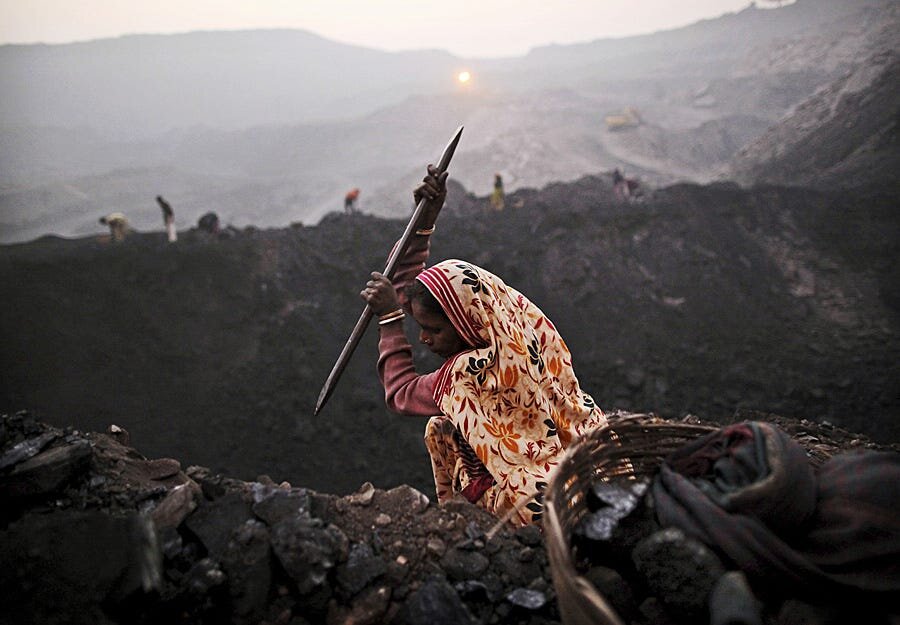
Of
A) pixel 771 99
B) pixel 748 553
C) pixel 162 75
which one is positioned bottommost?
pixel 748 553

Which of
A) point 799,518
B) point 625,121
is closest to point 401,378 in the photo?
point 799,518

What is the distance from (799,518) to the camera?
3.99 ft

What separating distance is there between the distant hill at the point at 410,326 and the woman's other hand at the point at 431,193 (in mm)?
5283

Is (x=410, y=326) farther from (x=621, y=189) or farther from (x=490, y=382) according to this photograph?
(x=621, y=189)

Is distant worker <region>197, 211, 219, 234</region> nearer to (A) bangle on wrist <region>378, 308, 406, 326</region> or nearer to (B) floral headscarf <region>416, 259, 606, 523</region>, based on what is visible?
(A) bangle on wrist <region>378, 308, 406, 326</region>

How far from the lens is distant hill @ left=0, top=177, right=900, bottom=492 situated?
25.0 ft

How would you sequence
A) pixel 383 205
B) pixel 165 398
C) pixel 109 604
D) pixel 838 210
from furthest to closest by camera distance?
1. pixel 383 205
2. pixel 838 210
3. pixel 165 398
4. pixel 109 604

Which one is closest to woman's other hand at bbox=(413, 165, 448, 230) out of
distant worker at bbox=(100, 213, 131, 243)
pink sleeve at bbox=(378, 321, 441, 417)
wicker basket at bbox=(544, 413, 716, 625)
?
pink sleeve at bbox=(378, 321, 441, 417)

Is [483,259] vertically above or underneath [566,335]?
above

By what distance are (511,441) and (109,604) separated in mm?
1311

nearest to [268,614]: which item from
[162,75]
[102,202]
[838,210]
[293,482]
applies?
[293,482]

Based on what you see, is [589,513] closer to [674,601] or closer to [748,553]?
[674,601]

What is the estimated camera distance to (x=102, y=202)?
3253 cm

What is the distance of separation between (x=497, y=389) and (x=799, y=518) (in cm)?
100
